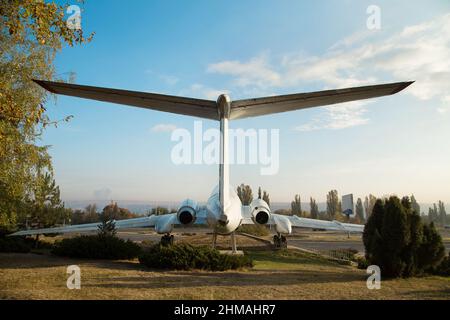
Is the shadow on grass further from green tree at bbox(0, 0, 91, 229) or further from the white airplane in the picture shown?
green tree at bbox(0, 0, 91, 229)

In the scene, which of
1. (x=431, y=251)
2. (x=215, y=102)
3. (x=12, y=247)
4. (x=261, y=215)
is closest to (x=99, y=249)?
(x=12, y=247)

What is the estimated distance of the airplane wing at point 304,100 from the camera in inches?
220

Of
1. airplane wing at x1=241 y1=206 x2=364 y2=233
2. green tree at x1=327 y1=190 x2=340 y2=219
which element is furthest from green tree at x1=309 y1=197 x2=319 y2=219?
airplane wing at x1=241 y1=206 x2=364 y2=233

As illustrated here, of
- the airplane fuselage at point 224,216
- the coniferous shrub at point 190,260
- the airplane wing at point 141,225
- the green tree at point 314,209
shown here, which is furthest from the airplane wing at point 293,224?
the green tree at point 314,209

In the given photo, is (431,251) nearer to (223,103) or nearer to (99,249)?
(223,103)

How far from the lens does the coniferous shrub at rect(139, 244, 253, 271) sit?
10102 mm

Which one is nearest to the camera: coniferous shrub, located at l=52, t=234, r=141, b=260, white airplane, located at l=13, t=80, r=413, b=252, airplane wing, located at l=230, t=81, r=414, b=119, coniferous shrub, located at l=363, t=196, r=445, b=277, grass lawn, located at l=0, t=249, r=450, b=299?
airplane wing, located at l=230, t=81, r=414, b=119

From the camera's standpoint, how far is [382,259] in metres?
9.57

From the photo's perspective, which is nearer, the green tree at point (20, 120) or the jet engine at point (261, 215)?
the green tree at point (20, 120)

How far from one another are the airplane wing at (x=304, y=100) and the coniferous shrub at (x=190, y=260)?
207 inches

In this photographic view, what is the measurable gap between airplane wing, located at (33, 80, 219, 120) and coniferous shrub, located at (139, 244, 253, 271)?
16.9 ft

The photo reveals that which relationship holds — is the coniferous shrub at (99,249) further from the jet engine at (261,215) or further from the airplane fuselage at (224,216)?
the jet engine at (261,215)

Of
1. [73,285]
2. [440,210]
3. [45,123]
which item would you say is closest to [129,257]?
[73,285]
